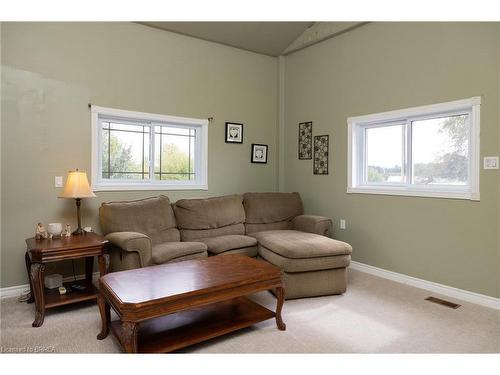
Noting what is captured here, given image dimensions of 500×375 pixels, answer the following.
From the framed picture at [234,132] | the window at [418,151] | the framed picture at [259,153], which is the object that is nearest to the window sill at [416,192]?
the window at [418,151]

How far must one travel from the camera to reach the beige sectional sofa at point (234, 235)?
3113mm

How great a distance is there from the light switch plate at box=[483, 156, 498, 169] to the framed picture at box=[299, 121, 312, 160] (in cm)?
207

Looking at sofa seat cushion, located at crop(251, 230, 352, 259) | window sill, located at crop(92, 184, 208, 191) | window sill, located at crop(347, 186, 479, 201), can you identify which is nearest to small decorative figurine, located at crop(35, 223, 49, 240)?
window sill, located at crop(92, 184, 208, 191)

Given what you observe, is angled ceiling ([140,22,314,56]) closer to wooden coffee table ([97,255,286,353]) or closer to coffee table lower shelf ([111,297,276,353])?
wooden coffee table ([97,255,286,353])

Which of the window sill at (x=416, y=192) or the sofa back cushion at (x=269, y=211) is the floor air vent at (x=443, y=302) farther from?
the sofa back cushion at (x=269, y=211)

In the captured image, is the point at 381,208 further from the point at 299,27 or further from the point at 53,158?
the point at 53,158

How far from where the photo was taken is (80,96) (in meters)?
3.54

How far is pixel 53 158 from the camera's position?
340 centimetres

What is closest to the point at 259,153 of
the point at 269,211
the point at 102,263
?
the point at 269,211

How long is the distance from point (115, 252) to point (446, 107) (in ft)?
11.1

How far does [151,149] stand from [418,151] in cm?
303

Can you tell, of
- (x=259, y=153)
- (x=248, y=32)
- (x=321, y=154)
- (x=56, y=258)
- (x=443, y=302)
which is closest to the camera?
(x=56, y=258)

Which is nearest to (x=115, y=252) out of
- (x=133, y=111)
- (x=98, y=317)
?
(x=98, y=317)

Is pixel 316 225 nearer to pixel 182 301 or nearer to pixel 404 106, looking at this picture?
pixel 404 106
